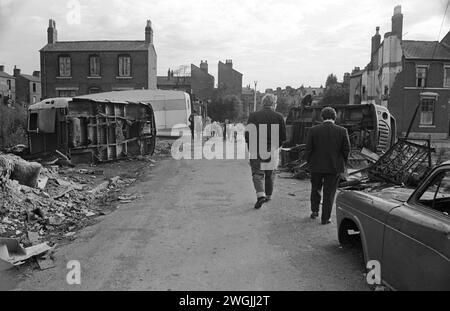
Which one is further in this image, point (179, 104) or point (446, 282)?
point (179, 104)

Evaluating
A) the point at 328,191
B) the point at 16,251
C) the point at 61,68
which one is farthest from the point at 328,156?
the point at 61,68

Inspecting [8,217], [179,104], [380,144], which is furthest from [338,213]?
[179,104]

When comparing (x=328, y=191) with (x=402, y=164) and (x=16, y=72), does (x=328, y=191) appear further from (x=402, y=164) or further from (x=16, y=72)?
(x=16, y=72)

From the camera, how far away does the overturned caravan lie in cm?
1384

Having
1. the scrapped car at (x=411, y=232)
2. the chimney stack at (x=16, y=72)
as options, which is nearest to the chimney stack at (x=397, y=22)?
the scrapped car at (x=411, y=232)

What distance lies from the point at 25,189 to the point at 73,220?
155cm

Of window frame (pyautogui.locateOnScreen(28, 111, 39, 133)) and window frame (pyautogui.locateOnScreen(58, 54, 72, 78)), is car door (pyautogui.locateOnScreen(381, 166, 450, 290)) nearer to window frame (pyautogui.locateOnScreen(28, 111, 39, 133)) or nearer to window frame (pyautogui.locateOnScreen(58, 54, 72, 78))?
window frame (pyautogui.locateOnScreen(28, 111, 39, 133))

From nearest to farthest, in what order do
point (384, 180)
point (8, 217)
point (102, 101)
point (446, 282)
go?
point (446, 282), point (8, 217), point (384, 180), point (102, 101)

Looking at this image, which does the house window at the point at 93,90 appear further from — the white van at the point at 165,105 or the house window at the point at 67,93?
the white van at the point at 165,105

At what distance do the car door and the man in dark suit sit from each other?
2796 millimetres

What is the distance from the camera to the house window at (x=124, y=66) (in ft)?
148
